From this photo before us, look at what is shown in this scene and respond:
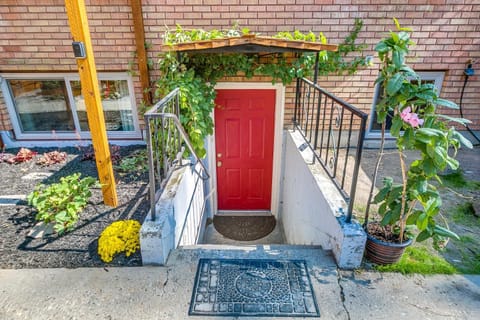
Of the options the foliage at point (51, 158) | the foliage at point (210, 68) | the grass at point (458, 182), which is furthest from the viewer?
the foliage at point (51, 158)

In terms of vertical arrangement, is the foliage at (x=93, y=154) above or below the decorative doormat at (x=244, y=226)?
above

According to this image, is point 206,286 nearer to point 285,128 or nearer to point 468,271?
point 468,271

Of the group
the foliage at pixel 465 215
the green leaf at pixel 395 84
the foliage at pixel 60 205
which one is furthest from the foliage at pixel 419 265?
the foliage at pixel 60 205

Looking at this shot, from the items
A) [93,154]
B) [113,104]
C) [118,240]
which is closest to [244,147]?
[113,104]

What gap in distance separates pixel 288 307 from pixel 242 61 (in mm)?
3129

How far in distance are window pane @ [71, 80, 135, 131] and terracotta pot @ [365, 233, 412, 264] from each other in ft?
13.1

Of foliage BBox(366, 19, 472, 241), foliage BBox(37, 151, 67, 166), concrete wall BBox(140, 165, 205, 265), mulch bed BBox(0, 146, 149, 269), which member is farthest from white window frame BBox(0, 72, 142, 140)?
foliage BBox(366, 19, 472, 241)

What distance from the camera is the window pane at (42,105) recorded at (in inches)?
175

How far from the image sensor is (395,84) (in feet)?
5.87

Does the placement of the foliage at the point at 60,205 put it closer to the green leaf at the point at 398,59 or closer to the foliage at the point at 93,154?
the foliage at the point at 93,154

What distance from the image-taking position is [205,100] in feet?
12.3

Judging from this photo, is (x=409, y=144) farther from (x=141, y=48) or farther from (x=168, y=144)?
(x=141, y=48)

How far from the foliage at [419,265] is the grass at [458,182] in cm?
177

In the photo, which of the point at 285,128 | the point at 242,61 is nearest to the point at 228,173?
the point at 285,128
